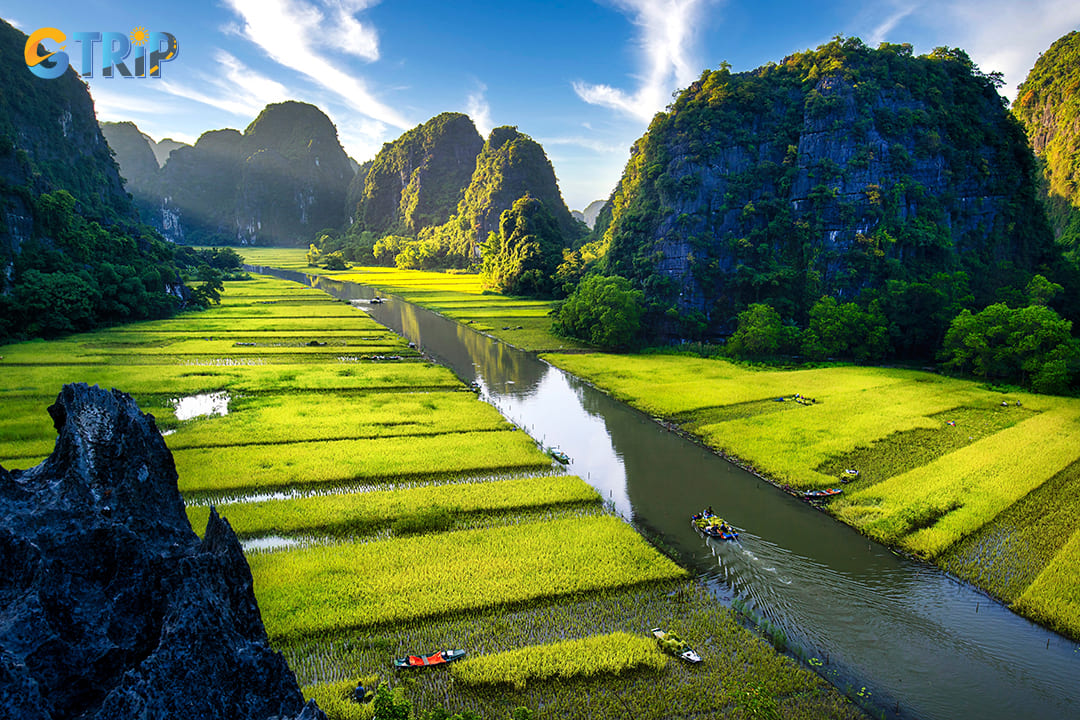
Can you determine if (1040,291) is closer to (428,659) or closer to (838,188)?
(838,188)

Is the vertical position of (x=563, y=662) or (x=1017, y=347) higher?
(x=1017, y=347)

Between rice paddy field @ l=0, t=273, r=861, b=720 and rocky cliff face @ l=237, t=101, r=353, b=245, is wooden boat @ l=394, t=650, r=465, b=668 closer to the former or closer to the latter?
rice paddy field @ l=0, t=273, r=861, b=720

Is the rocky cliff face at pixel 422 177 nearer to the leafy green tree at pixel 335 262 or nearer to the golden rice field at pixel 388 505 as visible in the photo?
the leafy green tree at pixel 335 262

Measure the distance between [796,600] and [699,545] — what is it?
3252 mm

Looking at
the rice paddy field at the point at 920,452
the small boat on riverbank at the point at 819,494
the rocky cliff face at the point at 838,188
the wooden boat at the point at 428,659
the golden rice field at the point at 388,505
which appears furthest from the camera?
the rocky cliff face at the point at 838,188

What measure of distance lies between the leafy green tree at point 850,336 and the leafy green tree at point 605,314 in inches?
524

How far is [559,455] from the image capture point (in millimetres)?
24031

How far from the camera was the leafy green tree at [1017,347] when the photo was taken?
106ft

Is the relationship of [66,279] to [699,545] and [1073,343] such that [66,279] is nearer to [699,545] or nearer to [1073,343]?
[699,545]

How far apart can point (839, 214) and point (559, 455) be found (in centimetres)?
3773

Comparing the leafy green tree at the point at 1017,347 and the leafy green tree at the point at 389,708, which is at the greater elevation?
the leafy green tree at the point at 1017,347

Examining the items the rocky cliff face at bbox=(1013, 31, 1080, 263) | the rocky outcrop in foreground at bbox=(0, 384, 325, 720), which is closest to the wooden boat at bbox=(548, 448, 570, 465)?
the rocky outcrop in foreground at bbox=(0, 384, 325, 720)

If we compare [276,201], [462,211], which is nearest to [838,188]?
[462,211]

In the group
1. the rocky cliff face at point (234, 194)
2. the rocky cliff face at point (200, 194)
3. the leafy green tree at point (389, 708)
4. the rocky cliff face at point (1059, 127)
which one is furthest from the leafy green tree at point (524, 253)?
the rocky cliff face at point (234, 194)
